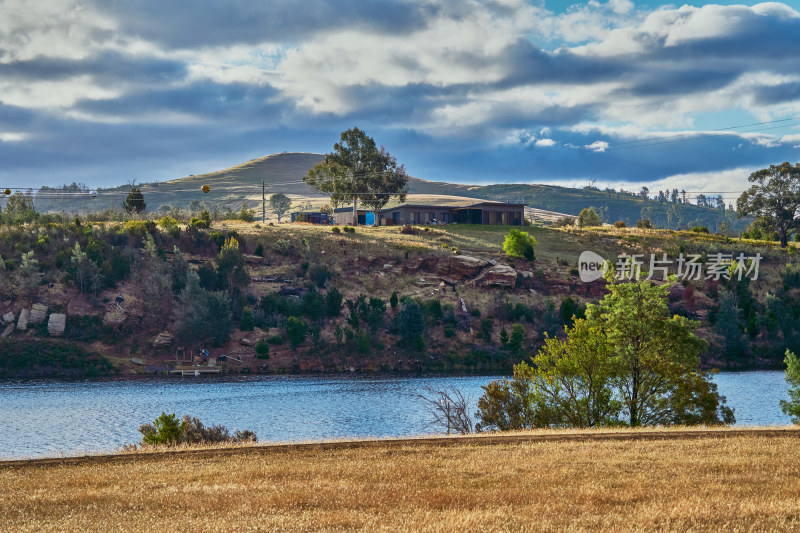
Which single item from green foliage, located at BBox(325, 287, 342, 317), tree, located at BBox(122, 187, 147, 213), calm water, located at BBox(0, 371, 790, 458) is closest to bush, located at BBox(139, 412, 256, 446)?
calm water, located at BBox(0, 371, 790, 458)

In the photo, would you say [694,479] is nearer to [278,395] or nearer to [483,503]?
[483,503]

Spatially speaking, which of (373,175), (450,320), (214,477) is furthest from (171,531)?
(373,175)

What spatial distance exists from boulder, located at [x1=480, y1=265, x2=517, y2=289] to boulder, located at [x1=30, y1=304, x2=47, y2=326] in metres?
49.5

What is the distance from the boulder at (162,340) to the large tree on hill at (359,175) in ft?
180

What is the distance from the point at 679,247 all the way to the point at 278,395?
69.3 metres

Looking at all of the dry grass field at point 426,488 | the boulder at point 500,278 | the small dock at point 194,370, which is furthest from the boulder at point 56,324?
the dry grass field at point 426,488

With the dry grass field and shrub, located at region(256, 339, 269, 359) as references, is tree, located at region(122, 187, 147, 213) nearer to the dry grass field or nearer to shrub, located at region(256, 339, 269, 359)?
shrub, located at region(256, 339, 269, 359)

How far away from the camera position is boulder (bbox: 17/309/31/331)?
233 ft

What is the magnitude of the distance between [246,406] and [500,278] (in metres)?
44.4

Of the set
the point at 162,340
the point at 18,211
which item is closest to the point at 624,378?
the point at 162,340

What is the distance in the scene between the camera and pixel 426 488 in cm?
1666

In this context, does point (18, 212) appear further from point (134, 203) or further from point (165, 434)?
point (165, 434)

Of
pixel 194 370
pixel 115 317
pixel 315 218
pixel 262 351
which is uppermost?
pixel 315 218

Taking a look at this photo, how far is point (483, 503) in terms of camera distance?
15148 mm
